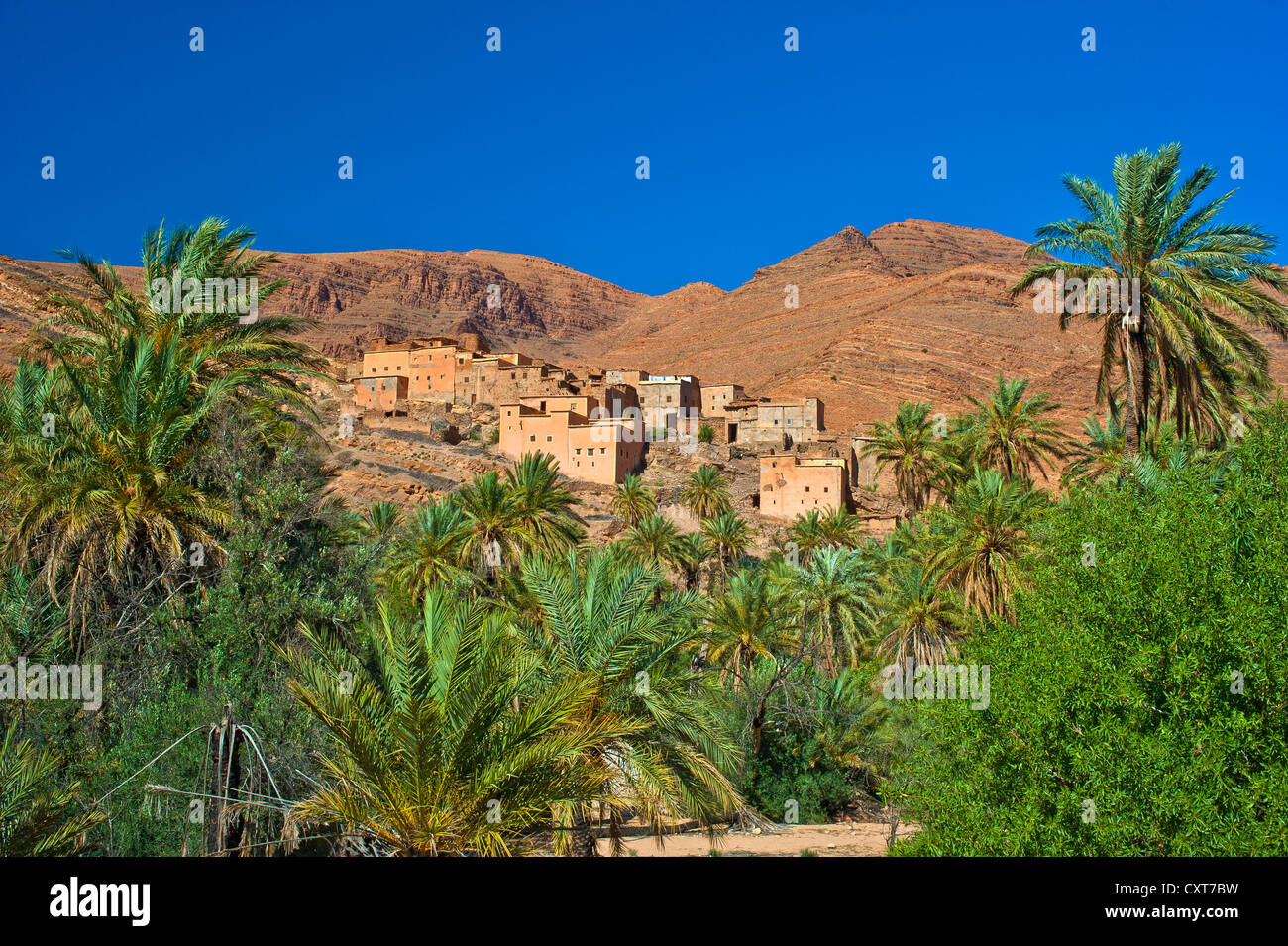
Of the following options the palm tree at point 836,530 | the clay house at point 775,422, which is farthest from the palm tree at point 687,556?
the clay house at point 775,422

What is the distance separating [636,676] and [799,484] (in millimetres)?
46040

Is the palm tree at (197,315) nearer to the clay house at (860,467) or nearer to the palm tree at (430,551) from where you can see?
the palm tree at (430,551)

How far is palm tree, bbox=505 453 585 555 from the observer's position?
83.3ft

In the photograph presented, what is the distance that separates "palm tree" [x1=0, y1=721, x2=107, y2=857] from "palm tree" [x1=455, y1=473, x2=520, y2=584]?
15.8m

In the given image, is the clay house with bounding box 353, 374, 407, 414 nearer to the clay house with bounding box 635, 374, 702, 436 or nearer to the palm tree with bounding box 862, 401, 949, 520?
the clay house with bounding box 635, 374, 702, 436

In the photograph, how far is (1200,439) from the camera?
22.1 m

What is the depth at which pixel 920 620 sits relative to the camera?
23.3m

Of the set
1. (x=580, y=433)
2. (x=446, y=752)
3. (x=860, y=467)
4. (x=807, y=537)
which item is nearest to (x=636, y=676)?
(x=446, y=752)

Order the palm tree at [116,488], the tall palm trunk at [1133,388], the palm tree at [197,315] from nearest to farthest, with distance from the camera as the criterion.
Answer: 1. the palm tree at [116,488]
2. the palm tree at [197,315]
3. the tall palm trunk at [1133,388]

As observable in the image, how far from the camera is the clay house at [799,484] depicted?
56.4m

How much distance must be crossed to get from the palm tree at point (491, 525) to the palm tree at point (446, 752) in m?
16.5

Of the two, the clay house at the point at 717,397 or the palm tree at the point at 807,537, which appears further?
the clay house at the point at 717,397

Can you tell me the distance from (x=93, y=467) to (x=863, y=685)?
56.6 feet
